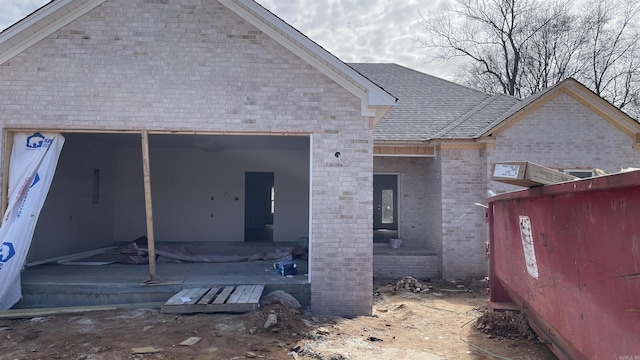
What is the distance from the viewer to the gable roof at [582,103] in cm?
988

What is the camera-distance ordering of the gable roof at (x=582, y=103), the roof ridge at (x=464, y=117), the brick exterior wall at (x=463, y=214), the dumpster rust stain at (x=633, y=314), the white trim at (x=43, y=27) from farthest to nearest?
1. the roof ridge at (x=464, y=117)
2. the brick exterior wall at (x=463, y=214)
3. the gable roof at (x=582, y=103)
4. the white trim at (x=43, y=27)
5. the dumpster rust stain at (x=633, y=314)

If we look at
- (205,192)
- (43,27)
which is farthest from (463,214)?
(43,27)

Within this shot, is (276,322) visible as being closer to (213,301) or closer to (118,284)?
(213,301)

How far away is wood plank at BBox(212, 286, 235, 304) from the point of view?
232 inches

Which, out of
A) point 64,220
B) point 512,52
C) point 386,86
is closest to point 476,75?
point 512,52

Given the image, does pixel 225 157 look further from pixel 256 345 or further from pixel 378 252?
pixel 256 345

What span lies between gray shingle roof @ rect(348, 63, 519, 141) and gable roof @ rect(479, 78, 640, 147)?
632 millimetres

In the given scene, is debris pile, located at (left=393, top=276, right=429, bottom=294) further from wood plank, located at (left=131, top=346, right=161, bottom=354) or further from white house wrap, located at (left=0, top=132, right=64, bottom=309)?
white house wrap, located at (left=0, top=132, right=64, bottom=309)

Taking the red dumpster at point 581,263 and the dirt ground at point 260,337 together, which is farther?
the dirt ground at point 260,337

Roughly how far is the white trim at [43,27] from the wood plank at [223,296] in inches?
212

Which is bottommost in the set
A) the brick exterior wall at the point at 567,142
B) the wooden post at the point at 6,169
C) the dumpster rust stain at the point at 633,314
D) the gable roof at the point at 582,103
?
the dumpster rust stain at the point at 633,314

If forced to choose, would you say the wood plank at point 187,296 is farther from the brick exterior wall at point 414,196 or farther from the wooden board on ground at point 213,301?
the brick exterior wall at point 414,196

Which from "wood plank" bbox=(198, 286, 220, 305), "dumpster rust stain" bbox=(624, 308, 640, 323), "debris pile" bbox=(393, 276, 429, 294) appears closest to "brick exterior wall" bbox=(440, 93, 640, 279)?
"debris pile" bbox=(393, 276, 429, 294)

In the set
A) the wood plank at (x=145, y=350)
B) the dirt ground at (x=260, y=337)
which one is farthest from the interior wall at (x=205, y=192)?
the wood plank at (x=145, y=350)
